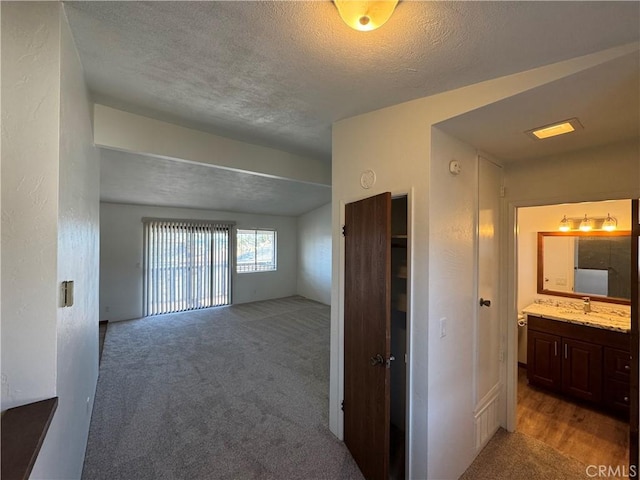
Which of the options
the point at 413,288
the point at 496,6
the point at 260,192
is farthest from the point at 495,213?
the point at 260,192

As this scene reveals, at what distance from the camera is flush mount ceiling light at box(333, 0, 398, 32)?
0.97 meters

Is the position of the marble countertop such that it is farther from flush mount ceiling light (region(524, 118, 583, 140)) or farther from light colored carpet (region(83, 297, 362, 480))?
light colored carpet (region(83, 297, 362, 480))

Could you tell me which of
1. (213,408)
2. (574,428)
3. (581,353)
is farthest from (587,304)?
(213,408)

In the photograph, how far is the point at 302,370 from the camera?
3379 mm

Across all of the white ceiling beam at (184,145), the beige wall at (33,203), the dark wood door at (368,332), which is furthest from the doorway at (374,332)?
the beige wall at (33,203)

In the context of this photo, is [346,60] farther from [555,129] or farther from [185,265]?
[185,265]

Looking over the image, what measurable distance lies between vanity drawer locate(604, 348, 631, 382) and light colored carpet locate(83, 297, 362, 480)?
2.66 m

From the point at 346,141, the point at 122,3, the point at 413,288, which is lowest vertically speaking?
the point at 413,288

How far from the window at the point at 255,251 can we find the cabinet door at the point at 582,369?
6188mm

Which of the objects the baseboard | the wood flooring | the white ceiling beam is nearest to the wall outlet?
the baseboard

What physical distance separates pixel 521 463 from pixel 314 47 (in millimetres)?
3124

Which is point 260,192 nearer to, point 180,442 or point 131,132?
point 131,132

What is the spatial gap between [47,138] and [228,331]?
→ 4273 millimetres

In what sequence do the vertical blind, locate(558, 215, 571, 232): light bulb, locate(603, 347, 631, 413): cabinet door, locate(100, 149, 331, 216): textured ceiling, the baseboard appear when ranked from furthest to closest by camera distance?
the vertical blind
locate(100, 149, 331, 216): textured ceiling
locate(558, 215, 571, 232): light bulb
locate(603, 347, 631, 413): cabinet door
the baseboard
